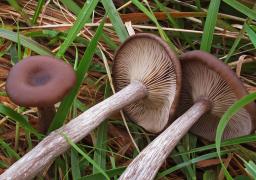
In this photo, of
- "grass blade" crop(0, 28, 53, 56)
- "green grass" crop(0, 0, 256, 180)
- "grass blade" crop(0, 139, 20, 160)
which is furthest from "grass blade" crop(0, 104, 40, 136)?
"grass blade" crop(0, 28, 53, 56)

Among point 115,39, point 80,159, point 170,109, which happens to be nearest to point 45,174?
point 80,159

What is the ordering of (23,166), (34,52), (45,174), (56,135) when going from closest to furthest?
(23,166), (56,135), (45,174), (34,52)

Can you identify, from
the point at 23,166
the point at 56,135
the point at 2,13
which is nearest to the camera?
the point at 23,166

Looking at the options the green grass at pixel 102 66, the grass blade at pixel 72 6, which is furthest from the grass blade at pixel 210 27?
the grass blade at pixel 72 6

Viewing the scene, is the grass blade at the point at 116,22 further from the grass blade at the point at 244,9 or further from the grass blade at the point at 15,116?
the grass blade at the point at 15,116

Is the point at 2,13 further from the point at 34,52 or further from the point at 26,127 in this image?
the point at 26,127

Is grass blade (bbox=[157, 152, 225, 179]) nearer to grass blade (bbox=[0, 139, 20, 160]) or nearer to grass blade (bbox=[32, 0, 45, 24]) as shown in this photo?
grass blade (bbox=[0, 139, 20, 160])
